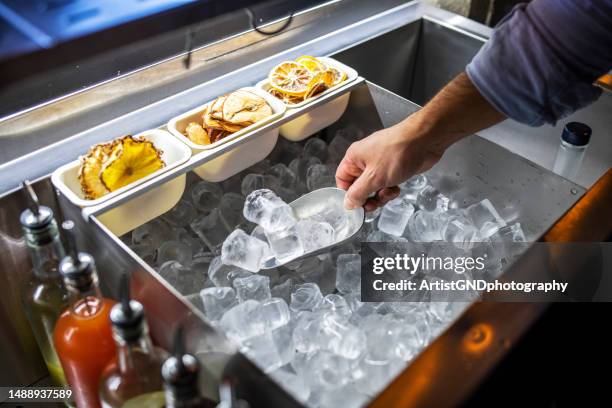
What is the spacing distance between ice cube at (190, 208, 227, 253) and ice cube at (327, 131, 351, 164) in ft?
1.06

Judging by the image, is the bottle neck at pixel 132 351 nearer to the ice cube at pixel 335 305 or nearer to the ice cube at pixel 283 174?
the ice cube at pixel 335 305

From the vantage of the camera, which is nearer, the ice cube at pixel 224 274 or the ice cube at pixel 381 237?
the ice cube at pixel 224 274

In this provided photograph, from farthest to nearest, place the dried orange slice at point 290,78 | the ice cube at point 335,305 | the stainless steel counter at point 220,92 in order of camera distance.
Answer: the dried orange slice at point 290,78
the ice cube at point 335,305
the stainless steel counter at point 220,92

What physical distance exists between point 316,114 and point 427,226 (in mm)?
346

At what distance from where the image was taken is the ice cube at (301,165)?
1318 mm

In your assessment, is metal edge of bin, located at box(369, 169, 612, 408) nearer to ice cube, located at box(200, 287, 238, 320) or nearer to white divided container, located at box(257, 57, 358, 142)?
ice cube, located at box(200, 287, 238, 320)

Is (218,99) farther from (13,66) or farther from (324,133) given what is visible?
(13,66)

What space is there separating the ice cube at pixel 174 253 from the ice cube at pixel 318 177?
0.33 metres

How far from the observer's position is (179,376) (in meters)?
0.59

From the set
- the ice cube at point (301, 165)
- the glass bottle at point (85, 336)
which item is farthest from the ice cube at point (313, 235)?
the glass bottle at point (85, 336)

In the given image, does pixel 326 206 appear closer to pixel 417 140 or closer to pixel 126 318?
pixel 417 140

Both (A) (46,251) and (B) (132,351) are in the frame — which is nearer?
(B) (132,351)

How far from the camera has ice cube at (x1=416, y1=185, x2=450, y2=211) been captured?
128 centimetres

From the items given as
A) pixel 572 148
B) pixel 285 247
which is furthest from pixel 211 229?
pixel 572 148
